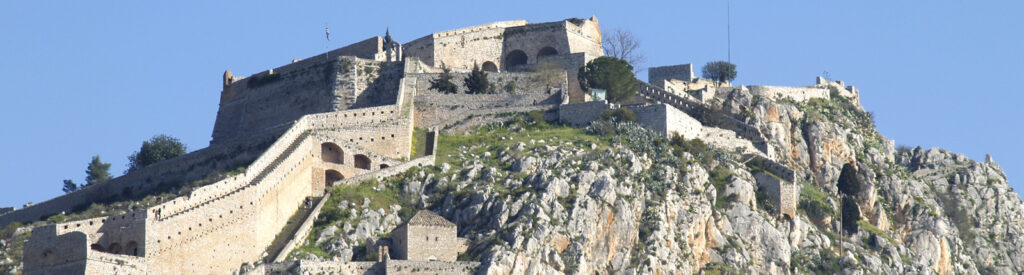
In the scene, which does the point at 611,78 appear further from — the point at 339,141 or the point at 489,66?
the point at 339,141

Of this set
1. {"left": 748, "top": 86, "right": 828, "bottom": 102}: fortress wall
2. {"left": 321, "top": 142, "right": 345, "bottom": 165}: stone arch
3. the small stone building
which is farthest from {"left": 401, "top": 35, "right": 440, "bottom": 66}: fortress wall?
the small stone building

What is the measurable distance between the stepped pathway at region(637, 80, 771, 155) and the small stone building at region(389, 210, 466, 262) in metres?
27.8

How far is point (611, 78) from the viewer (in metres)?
117

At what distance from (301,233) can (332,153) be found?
10444 millimetres

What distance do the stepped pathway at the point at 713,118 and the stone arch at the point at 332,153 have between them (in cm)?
2322

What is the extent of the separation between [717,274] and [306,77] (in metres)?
33.2

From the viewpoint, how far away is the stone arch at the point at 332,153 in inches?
4107

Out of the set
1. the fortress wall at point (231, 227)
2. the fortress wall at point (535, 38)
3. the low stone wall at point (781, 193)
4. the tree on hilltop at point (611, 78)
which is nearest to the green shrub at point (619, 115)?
the tree on hilltop at point (611, 78)

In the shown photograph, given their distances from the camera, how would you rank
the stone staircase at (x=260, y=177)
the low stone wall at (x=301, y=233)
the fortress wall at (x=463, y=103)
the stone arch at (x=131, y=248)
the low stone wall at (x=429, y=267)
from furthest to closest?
the fortress wall at (x=463, y=103)
the low stone wall at (x=301, y=233)
the stone staircase at (x=260, y=177)
the low stone wall at (x=429, y=267)
the stone arch at (x=131, y=248)

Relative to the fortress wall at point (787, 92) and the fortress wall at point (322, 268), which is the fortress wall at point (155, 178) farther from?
the fortress wall at point (787, 92)

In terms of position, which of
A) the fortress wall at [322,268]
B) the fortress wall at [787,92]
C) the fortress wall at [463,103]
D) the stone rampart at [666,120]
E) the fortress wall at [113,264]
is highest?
the fortress wall at [787,92]

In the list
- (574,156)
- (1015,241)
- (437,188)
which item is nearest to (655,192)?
(574,156)

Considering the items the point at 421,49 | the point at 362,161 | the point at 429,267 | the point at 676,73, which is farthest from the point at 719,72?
the point at 429,267

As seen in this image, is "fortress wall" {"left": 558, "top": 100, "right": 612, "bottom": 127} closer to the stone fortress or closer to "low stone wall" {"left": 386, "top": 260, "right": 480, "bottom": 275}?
the stone fortress
